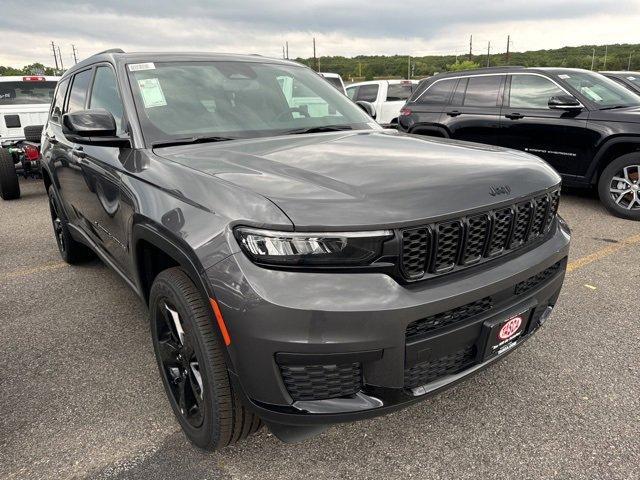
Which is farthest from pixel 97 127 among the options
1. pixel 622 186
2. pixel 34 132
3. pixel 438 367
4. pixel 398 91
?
pixel 398 91

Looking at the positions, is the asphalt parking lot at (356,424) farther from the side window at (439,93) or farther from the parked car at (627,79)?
the parked car at (627,79)

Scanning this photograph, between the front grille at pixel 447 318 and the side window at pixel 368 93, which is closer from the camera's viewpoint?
the front grille at pixel 447 318

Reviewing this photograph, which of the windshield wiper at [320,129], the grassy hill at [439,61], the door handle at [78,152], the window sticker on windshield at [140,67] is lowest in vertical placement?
the door handle at [78,152]

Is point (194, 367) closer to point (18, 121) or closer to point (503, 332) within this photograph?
point (503, 332)

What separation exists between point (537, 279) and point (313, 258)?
1137mm

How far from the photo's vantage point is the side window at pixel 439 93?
24.6ft

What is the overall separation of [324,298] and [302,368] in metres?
0.25

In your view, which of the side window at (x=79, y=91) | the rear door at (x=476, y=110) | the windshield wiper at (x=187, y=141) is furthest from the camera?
the rear door at (x=476, y=110)

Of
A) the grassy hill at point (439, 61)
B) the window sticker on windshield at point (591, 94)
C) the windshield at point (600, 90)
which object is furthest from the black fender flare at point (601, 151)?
the grassy hill at point (439, 61)

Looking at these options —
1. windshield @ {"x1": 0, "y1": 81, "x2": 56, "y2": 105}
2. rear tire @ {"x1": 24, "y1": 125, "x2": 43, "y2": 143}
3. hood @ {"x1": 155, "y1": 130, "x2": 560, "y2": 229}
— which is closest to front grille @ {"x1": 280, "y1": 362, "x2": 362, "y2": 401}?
hood @ {"x1": 155, "y1": 130, "x2": 560, "y2": 229}

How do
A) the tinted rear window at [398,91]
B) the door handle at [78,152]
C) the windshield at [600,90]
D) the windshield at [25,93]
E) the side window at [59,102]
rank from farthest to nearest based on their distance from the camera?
the tinted rear window at [398,91]
the windshield at [25,93]
the windshield at [600,90]
the side window at [59,102]
the door handle at [78,152]

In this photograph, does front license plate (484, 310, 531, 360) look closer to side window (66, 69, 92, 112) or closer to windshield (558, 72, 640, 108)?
side window (66, 69, 92, 112)

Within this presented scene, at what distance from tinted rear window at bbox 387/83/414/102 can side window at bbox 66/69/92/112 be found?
9883 mm

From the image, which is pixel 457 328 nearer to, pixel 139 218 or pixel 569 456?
pixel 569 456
